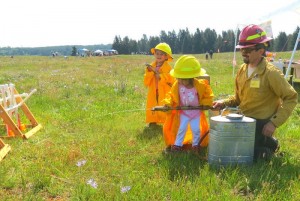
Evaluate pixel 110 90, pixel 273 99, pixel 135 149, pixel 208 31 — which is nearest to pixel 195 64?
pixel 273 99

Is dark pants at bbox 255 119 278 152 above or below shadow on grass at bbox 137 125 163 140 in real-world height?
above

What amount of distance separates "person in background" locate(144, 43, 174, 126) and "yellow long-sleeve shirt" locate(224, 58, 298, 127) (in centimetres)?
229

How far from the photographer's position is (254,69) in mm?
4484

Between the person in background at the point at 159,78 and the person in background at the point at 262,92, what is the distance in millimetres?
2337

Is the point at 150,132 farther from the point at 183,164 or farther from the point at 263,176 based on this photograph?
the point at 263,176

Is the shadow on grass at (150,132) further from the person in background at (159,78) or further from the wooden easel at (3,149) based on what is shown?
the wooden easel at (3,149)

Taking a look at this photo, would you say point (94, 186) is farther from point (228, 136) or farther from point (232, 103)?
point (232, 103)

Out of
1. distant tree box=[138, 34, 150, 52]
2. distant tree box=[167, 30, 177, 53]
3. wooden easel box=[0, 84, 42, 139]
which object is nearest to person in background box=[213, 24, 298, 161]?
wooden easel box=[0, 84, 42, 139]

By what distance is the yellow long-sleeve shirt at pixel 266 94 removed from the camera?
4.20 m

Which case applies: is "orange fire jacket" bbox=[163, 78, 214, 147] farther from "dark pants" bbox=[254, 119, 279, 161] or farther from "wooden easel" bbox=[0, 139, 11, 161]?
"wooden easel" bbox=[0, 139, 11, 161]

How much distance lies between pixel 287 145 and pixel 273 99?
4.37ft

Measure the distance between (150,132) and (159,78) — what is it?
116cm

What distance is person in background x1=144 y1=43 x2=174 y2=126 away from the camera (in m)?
6.87

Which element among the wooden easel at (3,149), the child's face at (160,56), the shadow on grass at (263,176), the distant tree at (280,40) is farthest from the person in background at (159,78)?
the distant tree at (280,40)
